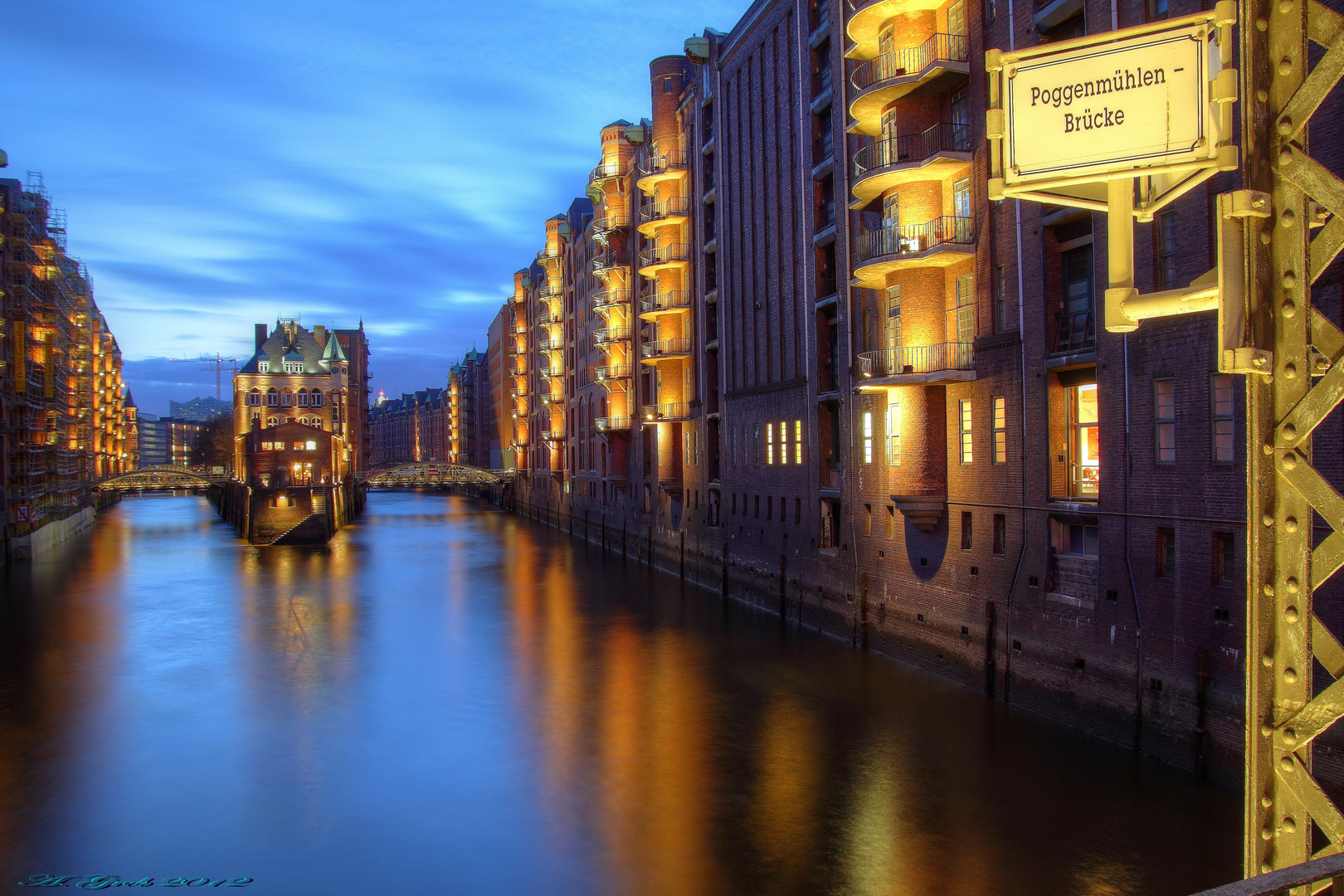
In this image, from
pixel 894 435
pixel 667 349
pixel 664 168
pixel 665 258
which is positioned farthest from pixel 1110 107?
pixel 664 168

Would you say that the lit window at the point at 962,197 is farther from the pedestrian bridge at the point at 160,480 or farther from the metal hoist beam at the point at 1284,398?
the pedestrian bridge at the point at 160,480

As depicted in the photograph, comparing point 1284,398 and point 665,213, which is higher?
point 665,213

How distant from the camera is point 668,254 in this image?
46.9m

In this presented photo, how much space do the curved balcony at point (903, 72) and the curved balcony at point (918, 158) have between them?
36.4 inches

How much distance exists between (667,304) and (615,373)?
46.9 ft

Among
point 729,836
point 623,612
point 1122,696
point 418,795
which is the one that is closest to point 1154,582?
point 1122,696

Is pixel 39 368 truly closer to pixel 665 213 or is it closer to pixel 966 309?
pixel 665 213

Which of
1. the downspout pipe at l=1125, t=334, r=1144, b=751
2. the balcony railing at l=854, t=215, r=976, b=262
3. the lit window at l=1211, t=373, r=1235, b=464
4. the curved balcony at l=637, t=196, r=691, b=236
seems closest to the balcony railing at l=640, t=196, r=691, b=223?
the curved balcony at l=637, t=196, r=691, b=236

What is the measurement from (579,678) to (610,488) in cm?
3717

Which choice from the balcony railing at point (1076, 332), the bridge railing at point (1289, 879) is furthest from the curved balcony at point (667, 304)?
the bridge railing at point (1289, 879)

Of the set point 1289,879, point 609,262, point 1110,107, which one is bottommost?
point 1289,879

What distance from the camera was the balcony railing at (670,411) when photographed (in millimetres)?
46875

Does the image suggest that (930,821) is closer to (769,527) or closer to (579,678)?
(579,678)

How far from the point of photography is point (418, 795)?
59.0ft
